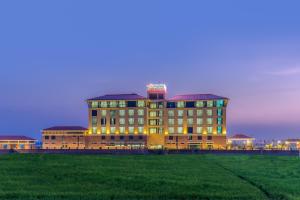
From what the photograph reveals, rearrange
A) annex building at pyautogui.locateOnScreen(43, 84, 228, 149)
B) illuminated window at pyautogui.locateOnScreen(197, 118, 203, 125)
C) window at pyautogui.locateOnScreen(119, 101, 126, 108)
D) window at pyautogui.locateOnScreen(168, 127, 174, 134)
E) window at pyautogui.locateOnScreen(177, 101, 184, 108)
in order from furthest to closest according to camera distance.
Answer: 1. window at pyautogui.locateOnScreen(119, 101, 126, 108)
2. window at pyautogui.locateOnScreen(177, 101, 184, 108)
3. window at pyautogui.locateOnScreen(168, 127, 174, 134)
4. illuminated window at pyautogui.locateOnScreen(197, 118, 203, 125)
5. annex building at pyautogui.locateOnScreen(43, 84, 228, 149)

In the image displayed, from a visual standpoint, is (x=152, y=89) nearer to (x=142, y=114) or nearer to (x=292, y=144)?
(x=142, y=114)

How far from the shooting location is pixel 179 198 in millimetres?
18453

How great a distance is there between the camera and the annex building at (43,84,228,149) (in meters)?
128

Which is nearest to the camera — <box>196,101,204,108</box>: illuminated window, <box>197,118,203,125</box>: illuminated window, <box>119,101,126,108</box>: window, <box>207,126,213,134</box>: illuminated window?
<box>207,126,213,134</box>: illuminated window

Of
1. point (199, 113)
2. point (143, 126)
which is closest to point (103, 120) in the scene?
point (143, 126)

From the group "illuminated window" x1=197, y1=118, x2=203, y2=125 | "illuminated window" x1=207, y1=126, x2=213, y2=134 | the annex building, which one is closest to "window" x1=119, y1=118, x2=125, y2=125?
the annex building

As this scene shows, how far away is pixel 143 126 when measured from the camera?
427 feet

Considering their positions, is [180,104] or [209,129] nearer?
[209,129]

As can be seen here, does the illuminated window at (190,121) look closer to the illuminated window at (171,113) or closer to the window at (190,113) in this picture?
the window at (190,113)

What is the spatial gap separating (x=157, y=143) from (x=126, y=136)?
11.3 metres

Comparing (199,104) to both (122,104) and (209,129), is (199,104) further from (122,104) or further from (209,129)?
(122,104)

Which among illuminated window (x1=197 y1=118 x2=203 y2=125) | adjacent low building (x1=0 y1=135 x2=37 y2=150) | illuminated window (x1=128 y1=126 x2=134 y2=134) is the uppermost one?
illuminated window (x1=197 y1=118 x2=203 y2=125)

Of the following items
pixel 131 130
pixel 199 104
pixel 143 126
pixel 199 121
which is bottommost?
pixel 131 130

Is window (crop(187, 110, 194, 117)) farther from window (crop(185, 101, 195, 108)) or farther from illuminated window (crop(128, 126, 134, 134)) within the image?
illuminated window (crop(128, 126, 134, 134))
